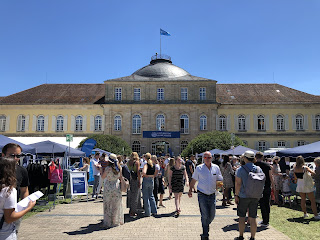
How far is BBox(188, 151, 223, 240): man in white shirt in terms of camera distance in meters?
5.65

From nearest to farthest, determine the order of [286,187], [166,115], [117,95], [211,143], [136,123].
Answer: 1. [286,187]
2. [211,143]
3. [166,115]
4. [136,123]
5. [117,95]

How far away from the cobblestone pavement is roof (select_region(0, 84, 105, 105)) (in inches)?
1222

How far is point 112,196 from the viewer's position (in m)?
7.07

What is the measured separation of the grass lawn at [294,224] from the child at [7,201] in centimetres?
556

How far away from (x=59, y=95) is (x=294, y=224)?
37.6m

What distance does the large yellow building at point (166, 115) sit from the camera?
3650cm

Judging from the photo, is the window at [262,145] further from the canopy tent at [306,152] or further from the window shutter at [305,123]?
the canopy tent at [306,152]

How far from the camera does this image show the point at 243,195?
219 inches

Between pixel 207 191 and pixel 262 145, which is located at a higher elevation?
pixel 262 145

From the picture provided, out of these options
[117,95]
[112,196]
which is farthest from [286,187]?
[117,95]

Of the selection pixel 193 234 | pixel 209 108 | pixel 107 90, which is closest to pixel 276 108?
pixel 209 108

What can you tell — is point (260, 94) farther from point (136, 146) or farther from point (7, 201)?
point (7, 201)

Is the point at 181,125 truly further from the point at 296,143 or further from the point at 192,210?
the point at 192,210

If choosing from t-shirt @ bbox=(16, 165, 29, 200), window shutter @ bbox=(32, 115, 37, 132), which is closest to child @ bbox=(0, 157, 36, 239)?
t-shirt @ bbox=(16, 165, 29, 200)
